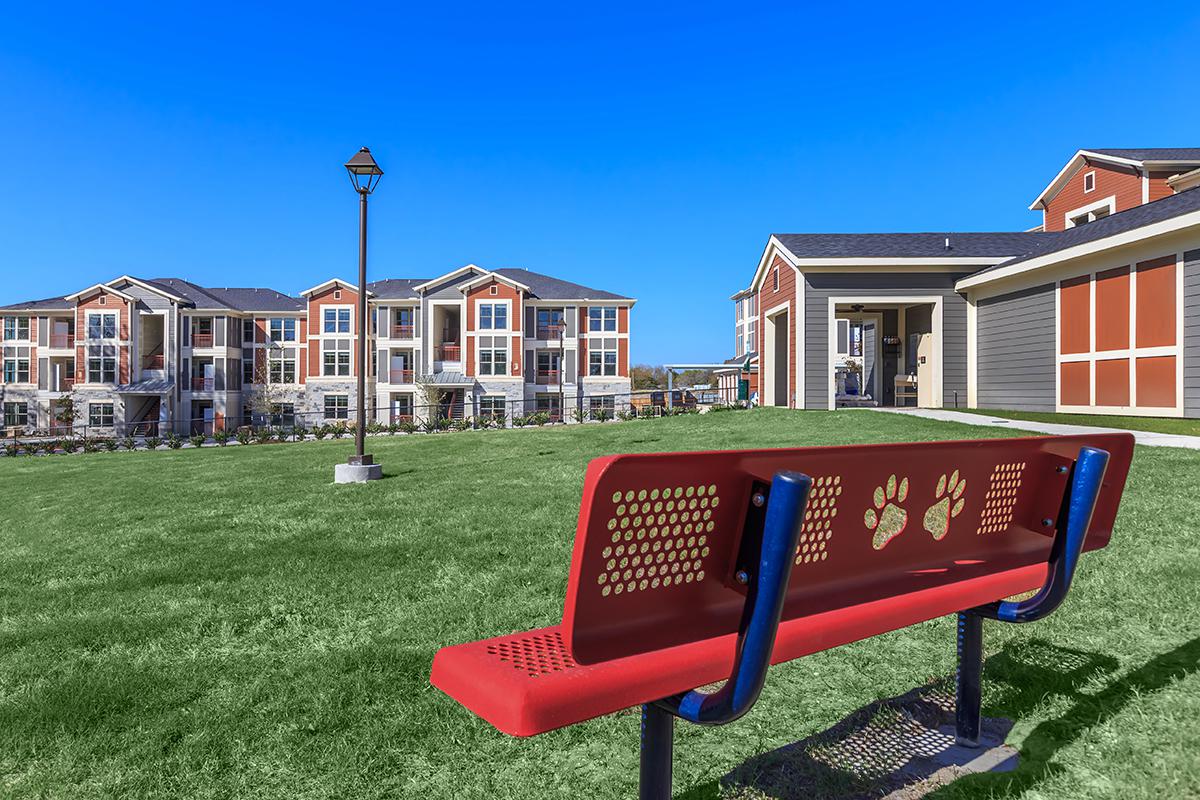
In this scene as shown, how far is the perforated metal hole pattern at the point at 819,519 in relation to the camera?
5.41 feet

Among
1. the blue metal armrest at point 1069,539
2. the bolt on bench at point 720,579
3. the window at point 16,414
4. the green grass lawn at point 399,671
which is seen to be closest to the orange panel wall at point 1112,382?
the green grass lawn at point 399,671

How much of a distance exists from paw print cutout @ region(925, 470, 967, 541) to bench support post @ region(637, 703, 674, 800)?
3.30ft

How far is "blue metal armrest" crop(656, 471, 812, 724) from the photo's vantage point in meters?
1.39

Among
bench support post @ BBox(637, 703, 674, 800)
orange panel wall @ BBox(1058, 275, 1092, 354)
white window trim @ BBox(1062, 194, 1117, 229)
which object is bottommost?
bench support post @ BBox(637, 703, 674, 800)

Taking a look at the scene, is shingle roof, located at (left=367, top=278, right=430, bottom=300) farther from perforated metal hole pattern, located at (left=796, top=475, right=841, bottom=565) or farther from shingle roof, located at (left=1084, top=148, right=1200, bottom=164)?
perforated metal hole pattern, located at (left=796, top=475, right=841, bottom=565)

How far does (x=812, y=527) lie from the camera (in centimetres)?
169

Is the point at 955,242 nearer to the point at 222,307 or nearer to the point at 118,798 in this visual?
the point at 118,798

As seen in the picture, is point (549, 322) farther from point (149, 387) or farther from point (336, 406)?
point (149, 387)

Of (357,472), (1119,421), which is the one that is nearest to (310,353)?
(357,472)

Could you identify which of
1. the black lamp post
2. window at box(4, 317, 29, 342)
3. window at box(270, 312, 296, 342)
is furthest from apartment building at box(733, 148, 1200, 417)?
window at box(4, 317, 29, 342)

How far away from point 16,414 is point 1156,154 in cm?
6733

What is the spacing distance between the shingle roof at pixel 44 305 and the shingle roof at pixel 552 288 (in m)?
31.8

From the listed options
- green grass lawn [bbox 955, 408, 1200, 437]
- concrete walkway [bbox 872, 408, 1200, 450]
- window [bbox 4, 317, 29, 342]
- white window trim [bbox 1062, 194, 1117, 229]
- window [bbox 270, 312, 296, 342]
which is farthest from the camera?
window [bbox 270, 312, 296, 342]

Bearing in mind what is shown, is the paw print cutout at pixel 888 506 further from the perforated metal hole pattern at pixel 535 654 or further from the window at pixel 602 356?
the window at pixel 602 356
